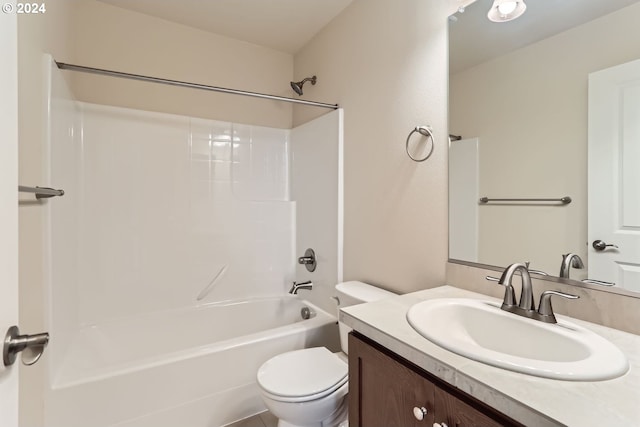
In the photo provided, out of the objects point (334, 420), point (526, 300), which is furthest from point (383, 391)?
point (334, 420)

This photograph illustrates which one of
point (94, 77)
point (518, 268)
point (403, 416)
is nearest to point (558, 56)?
point (518, 268)

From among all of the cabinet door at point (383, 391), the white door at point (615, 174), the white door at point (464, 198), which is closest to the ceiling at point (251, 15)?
the white door at point (464, 198)

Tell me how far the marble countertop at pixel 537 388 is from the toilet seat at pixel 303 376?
2.12ft

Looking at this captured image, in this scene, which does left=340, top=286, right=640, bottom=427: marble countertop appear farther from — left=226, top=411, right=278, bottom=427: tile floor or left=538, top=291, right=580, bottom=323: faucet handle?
left=226, top=411, right=278, bottom=427: tile floor

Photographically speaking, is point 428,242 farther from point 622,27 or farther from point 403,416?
point 622,27

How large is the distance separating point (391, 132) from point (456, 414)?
131 centimetres

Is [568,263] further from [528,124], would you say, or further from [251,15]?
[251,15]

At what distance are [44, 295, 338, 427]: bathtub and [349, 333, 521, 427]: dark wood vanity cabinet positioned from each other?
88cm

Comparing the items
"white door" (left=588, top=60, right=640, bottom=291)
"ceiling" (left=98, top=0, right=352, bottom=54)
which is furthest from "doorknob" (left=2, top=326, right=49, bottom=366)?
"ceiling" (left=98, top=0, right=352, bottom=54)

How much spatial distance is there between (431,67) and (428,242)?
2.72ft

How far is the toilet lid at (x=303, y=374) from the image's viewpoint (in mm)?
1265

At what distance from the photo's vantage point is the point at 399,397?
76 centimetres

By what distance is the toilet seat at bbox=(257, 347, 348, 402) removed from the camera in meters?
1.24

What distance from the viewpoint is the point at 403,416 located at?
0.75 meters
